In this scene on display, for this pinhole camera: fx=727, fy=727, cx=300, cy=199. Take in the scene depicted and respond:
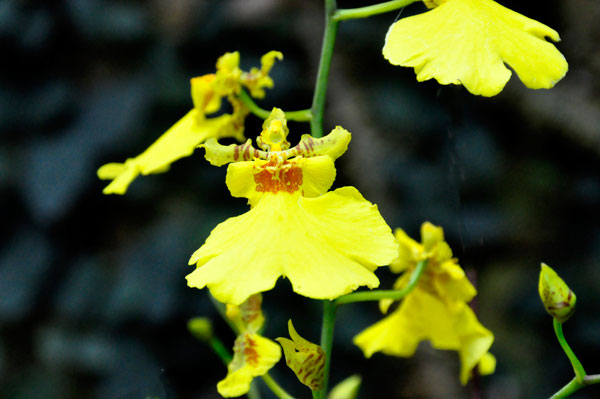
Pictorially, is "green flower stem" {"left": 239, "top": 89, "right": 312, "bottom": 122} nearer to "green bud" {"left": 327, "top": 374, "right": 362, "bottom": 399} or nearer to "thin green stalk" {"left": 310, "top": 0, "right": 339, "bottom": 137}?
"thin green stalk" {"left": 310, "top": 0, "right": 339, "bottom": 137}

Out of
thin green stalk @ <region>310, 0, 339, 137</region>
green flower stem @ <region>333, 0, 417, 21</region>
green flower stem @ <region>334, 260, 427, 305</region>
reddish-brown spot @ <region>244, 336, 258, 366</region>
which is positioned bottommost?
reddish-brown spot @ <region>244, 336, 258, 366</region>

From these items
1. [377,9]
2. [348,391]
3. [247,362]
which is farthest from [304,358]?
[377,9]

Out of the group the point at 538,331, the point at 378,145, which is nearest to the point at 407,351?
the point at 378,145

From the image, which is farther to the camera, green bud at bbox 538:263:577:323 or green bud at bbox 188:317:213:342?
green bud at bbox 188:317:213:342

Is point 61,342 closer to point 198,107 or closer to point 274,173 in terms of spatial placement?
point 198,107

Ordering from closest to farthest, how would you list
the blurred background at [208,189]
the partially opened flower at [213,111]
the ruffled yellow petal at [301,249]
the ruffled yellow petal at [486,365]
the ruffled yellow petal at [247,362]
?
the ruffled yellow petal at [301,249] < the ruffled yellow petal at [247,362] < the partially opened flower at [213,111] < the ruffled yellow petal at [486,365] < the blurred background at [208,189]

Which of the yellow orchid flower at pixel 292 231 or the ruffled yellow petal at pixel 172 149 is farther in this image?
the ruffled yellow petal at pixel 172 149

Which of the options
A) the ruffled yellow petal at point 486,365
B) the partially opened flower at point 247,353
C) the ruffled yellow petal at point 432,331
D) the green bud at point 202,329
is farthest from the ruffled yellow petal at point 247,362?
the ruffled yellow petal at point 486,365

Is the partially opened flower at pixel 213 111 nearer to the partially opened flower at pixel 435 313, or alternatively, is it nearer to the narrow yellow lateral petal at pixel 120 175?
the narrow yellow lateral petal at pixel 120 175

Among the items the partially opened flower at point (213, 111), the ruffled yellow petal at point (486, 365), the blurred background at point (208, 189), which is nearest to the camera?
the partially opened flower at point (213, 111)

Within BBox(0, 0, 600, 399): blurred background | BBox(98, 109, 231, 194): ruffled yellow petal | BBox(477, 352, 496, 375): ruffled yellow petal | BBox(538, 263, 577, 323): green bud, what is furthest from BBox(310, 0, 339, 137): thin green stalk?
BBox(0, 0, 600, 399): blurred background
